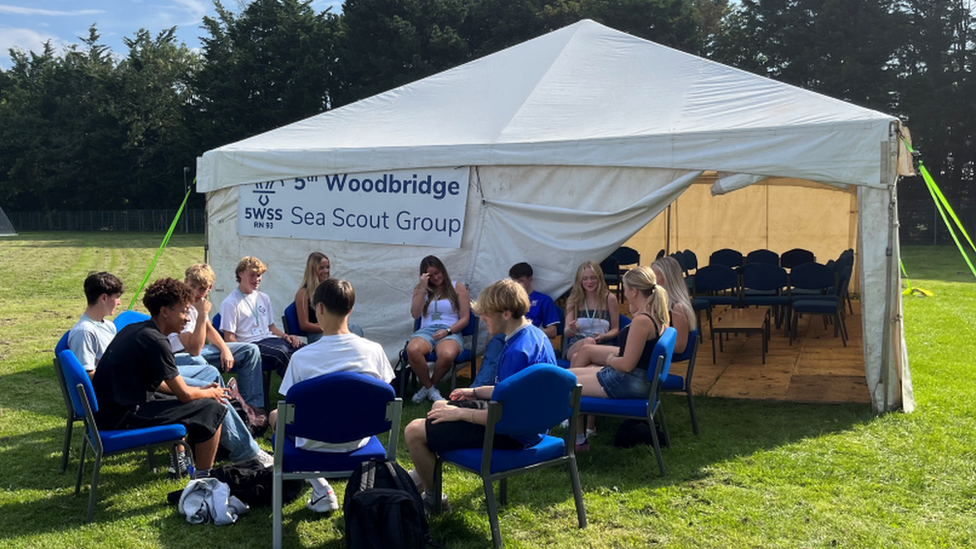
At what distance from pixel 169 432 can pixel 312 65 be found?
36.4 meters

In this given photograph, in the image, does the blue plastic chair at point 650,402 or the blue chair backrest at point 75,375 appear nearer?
the blue chair backrest at point 75,375

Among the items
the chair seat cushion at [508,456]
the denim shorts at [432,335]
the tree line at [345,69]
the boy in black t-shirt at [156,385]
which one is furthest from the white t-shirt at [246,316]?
the tree line at [345,69]

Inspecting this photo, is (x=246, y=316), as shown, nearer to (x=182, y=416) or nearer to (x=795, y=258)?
(x=182, y=416)

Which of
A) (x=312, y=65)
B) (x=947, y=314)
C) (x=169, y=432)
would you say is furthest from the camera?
(x=312, y=65)

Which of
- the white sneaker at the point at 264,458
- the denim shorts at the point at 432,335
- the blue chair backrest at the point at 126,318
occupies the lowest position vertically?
the white sneaker at the point at 264,458

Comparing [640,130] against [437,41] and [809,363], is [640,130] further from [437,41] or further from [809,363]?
[437,41]

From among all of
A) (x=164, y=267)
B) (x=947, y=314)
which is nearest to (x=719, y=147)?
(x=947, y=314)

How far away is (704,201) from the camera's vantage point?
13797mm

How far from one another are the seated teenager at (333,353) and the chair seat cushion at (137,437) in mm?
762

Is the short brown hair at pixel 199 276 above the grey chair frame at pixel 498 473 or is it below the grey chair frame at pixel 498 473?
above

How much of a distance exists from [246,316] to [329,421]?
9.84ft

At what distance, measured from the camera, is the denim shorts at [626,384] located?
4676 millimetres

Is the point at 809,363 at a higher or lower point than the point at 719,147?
lower

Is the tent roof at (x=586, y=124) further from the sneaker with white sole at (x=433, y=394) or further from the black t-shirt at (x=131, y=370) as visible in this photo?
the black t-shirt at (x=131, y=370)
